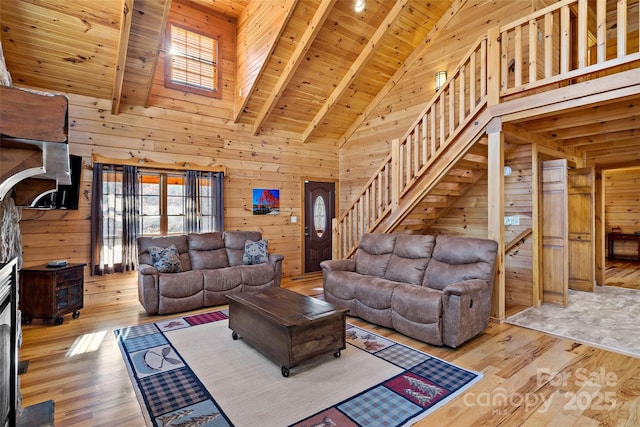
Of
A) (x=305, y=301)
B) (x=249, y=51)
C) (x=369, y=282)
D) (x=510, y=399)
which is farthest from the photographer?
(x=249, y=51)

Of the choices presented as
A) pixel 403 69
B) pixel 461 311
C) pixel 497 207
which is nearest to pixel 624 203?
pixel 403 69

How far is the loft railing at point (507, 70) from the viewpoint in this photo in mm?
3166

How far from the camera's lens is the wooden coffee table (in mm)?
2721

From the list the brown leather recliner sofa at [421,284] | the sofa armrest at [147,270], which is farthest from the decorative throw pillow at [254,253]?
the sofa armrest at [147,270]

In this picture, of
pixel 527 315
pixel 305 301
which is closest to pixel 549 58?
pixel 527 315

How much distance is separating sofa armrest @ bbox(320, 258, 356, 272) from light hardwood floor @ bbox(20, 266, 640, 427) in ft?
3.67

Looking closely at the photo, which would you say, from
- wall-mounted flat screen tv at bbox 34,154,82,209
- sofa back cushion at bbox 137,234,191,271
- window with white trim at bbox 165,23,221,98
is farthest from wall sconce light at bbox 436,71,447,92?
wall-mounted flat screen tv at bbox 34,154,82,209

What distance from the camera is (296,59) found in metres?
5.32

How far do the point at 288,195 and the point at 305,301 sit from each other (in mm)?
3852

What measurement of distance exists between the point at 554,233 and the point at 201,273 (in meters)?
4.91

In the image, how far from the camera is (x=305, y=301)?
3.36m

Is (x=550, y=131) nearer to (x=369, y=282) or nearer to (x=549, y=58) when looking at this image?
(x=549, y=58)

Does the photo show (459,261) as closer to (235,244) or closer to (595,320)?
(595,320)

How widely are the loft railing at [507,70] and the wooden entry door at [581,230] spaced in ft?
5.07
